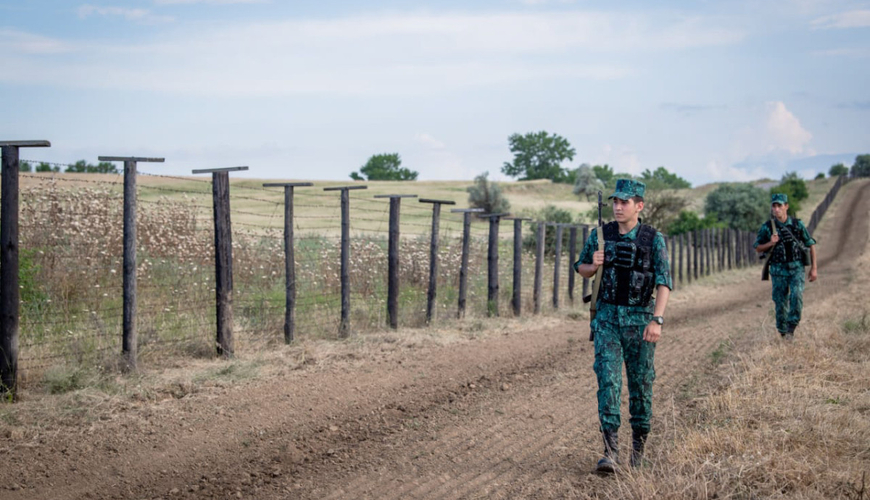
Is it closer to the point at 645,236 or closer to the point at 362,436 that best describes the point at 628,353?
the point at 645,236

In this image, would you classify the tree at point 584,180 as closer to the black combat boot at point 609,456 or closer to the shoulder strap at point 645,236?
the shoulder strap at point 645,236

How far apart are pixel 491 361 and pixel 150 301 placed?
4705 millimetres

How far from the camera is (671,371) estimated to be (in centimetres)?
912

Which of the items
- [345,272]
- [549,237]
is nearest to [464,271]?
[345,272]

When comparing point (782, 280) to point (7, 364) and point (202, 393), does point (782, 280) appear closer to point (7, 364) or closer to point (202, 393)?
point (202, 393)

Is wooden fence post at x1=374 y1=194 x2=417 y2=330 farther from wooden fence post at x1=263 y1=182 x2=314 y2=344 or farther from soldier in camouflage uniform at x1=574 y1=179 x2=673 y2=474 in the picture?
soldier in camouflage uniform at x1=574 y1=179 x2=673 y2=474

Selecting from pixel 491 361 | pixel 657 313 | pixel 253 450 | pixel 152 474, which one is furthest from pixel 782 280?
pixel 152 474

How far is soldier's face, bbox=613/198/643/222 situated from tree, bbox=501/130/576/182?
99418 mm

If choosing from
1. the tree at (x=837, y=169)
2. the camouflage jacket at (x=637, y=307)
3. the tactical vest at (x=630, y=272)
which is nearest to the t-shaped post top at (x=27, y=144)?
the camouflage jacket at (x=637, y=307)

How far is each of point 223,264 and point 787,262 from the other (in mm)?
7575

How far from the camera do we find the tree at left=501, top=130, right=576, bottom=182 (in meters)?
104

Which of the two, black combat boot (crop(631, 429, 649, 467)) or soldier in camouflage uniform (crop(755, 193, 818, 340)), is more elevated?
soldier in camouflage uniform (crop(755, 193, 818, 340))

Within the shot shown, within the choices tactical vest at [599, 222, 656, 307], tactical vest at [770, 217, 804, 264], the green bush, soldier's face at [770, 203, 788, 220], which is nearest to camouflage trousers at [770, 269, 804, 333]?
tactical vest at [770, 217, 804, 264]

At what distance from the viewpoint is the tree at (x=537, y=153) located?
104 meters
